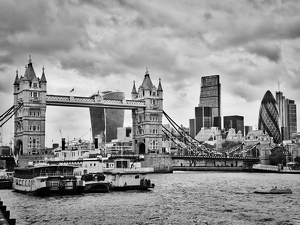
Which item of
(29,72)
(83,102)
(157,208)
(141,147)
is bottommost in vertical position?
(157,208)

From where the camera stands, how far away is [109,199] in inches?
2606

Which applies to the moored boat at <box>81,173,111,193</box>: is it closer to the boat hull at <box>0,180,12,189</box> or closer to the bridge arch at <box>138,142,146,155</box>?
the boat hull at <box>0,180,12,189</box>

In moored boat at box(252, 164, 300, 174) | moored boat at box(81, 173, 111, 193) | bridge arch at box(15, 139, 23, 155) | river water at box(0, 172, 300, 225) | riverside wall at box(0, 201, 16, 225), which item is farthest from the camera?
moored boat at box(252, 164, 300, 174)

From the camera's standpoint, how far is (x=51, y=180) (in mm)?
70438

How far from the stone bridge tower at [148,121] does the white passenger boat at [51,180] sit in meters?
77.5

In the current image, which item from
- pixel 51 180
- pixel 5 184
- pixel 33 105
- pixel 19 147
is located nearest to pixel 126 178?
pixel 51 180

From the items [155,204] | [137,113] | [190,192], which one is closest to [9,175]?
[190,192]

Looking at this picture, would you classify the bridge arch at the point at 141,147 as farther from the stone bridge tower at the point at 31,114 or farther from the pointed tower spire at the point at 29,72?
the pointed tower spire at the point at 29,72

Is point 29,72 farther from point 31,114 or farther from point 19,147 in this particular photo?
point 19,147

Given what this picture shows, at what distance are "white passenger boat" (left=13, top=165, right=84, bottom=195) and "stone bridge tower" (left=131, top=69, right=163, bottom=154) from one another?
77.5 meters

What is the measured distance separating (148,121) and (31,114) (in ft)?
109

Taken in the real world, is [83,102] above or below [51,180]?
above

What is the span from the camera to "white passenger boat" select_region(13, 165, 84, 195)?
70.1 metres

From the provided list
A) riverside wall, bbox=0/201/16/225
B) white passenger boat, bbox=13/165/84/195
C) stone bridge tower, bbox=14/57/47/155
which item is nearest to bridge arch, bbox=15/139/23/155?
stone bridge tower, bbox=14/57/47/155
